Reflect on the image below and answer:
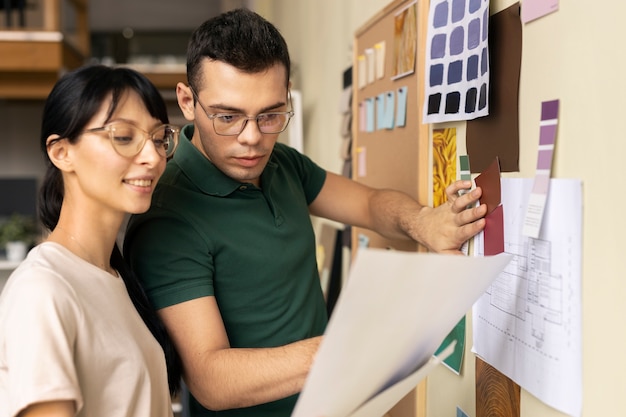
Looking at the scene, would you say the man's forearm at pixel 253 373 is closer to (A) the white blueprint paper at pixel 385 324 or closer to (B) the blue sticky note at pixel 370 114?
(A) the white blueprint paper at pixel 385 324

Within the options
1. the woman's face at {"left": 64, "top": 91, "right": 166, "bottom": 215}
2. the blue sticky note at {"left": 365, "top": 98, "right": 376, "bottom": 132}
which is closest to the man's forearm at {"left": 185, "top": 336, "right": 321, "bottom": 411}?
the woman's face at {"left": 64, "top": 91, "right": 166, "bottom": 215}

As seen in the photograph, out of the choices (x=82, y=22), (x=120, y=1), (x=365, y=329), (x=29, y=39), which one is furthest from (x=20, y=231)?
(x=365, y=329)

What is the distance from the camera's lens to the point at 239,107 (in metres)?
1.39

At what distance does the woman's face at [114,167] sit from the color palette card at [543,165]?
2.09 feet

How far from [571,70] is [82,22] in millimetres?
5860

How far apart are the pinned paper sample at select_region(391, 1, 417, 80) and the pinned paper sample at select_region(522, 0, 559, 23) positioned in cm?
53

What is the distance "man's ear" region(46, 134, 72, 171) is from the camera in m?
1.21

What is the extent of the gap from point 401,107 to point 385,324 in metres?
1.00

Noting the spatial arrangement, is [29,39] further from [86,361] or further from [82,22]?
[86,361]

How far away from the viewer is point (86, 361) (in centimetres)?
110

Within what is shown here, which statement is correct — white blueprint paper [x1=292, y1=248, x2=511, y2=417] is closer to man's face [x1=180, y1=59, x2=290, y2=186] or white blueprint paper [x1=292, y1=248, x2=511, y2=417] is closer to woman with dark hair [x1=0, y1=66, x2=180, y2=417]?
woman with dark hair [x1=0, y1=66, x2=180, y2=417]

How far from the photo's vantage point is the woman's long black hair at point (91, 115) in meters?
1.20

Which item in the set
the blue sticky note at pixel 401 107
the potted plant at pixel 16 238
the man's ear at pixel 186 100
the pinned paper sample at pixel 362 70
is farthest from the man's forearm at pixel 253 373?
the potted plant at pixel 16 238

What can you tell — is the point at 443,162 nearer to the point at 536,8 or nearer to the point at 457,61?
the point at 457,61
